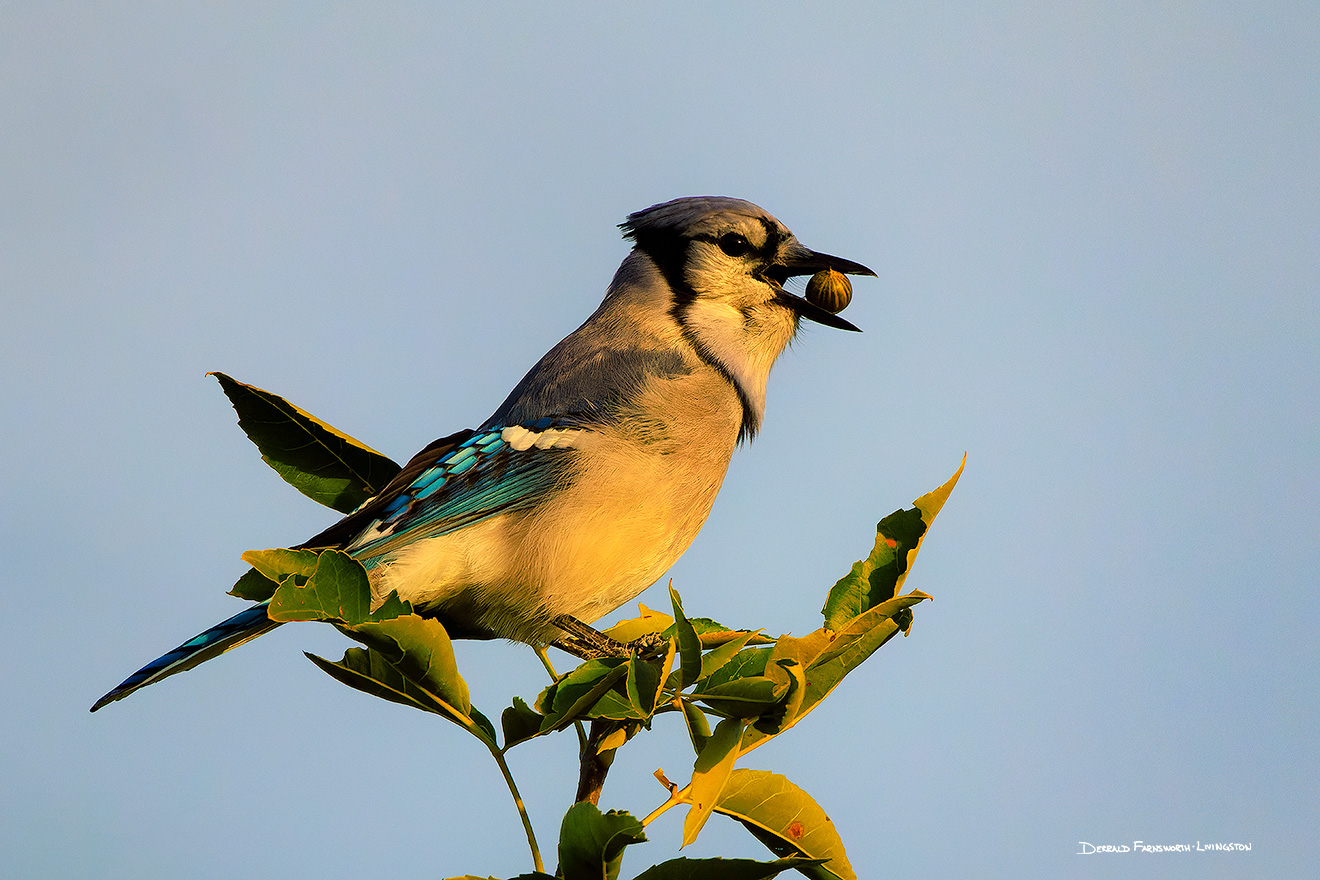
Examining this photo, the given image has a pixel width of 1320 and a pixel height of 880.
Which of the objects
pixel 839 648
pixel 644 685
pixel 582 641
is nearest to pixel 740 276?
pixel 582 641

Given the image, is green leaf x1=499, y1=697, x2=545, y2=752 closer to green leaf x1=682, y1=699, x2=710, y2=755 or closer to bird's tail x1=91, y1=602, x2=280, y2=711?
green leaf x1=682, y1=699, x2=710, y2=755

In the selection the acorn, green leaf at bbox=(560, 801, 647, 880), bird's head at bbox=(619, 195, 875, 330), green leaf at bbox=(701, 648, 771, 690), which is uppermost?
bird's head at bbox=(619, 195, 875, 330)

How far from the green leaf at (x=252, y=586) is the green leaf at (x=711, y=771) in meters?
0.68

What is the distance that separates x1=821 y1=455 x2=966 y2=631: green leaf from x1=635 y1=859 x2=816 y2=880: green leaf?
356 millimetres

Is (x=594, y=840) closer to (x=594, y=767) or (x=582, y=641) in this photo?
(x=594, y=767)

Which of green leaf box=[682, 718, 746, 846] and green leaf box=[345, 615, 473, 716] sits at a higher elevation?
green leaf box=[345, 615, 473, 716]

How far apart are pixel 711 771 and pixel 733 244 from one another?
191 centimetres

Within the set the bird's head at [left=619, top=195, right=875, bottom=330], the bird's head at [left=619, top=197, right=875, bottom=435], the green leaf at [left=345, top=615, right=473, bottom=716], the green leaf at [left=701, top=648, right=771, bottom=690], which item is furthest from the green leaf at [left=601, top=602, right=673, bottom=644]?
the bird's head at [left=619, top=195, right=875, bottom=330]

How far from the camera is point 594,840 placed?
1408 millimetres

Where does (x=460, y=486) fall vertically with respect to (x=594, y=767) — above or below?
above

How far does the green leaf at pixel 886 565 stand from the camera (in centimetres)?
165

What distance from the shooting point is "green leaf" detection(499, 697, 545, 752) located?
1584 millimetres

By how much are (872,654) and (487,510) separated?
1.14 meters

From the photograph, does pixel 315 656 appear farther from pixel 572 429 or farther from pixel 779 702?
pixel 572 429
